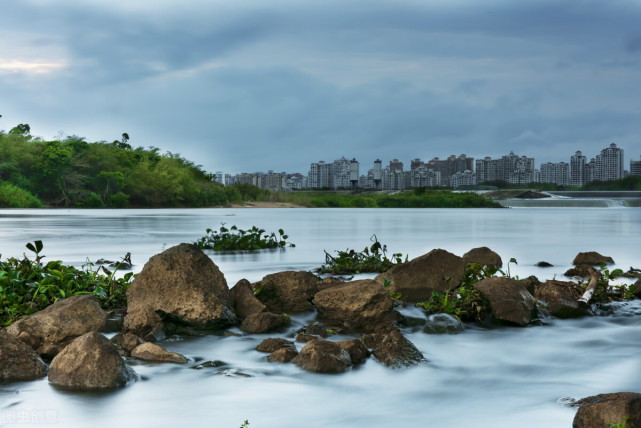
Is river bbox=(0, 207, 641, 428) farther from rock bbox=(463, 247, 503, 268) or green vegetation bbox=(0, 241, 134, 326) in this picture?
rock bbox=(463, 247, 503, 268)

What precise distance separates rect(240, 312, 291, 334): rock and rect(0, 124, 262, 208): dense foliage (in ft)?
136

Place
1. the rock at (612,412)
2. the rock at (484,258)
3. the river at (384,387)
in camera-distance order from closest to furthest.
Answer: the rock at (612,412) → the river at (384,387) → the rock at (484,258)

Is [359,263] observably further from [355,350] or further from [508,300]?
[355,350]

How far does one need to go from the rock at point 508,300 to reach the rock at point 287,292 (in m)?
1.54

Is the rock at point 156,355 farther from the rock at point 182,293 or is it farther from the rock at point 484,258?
the rock at point 484,258

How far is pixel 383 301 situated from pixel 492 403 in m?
1.65

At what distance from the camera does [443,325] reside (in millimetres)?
4691

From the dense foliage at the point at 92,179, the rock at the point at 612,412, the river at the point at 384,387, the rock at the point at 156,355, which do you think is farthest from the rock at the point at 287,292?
the dense foliage at the point at 92,179

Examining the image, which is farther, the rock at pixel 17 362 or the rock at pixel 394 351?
the rock at pixel 394 351

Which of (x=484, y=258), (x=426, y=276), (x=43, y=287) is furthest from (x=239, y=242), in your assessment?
(x=43, y=287)

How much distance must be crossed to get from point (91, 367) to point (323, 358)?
1.30m

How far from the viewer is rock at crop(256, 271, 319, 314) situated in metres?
5.32

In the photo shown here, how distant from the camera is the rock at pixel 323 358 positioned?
3426mm

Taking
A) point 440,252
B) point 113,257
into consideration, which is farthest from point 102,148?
point 440,252
